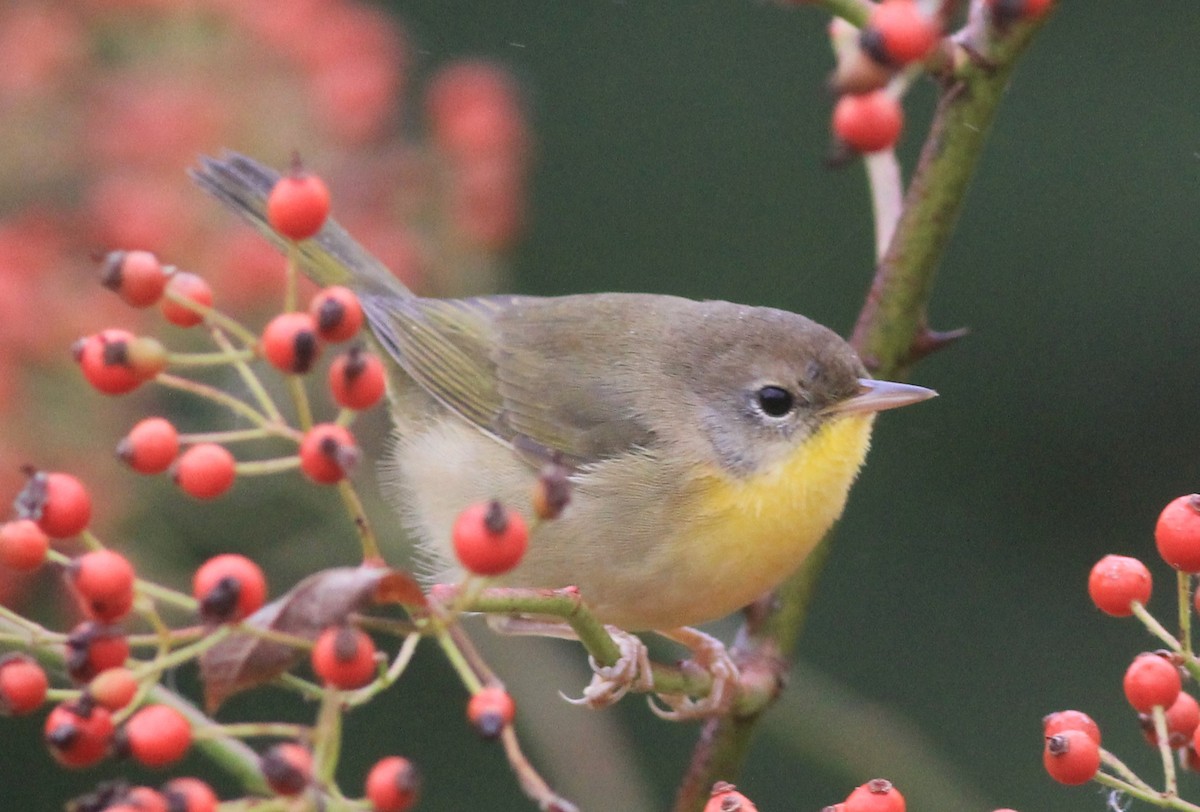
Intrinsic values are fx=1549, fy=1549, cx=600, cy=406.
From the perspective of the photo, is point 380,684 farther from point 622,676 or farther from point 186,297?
point 622,676

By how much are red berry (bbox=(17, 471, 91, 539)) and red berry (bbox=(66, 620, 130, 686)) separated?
161 mm

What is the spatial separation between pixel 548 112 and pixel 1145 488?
2.23m

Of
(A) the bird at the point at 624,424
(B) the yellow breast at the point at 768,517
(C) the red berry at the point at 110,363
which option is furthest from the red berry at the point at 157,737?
(B) the yellow breast at the point at 768,517

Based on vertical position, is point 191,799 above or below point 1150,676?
below

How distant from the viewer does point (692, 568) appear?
258 cm

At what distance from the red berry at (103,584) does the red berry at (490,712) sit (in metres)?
0.35

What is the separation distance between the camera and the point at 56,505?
4.98ft

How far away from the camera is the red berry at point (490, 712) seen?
1.32 metres

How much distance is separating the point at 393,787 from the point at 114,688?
0.27 meters

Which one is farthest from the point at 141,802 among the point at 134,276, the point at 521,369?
the point at 521,369

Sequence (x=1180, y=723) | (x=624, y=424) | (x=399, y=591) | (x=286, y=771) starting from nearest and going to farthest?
1. (x=286, y=771)
2. (x=399, y=591)
3. (x=1180, y=723)
4. (x=624, y=424)

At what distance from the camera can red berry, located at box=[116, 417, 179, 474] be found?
166 cm

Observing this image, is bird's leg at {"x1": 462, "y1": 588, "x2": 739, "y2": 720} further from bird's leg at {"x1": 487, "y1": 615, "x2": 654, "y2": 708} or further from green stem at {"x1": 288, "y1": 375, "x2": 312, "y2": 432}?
green stem at {"x1": 288, "y1": 375, "x2": 312, "y2": 432}

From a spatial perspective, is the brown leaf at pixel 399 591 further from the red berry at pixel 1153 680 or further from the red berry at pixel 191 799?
the red berry at pixel 1153 680
